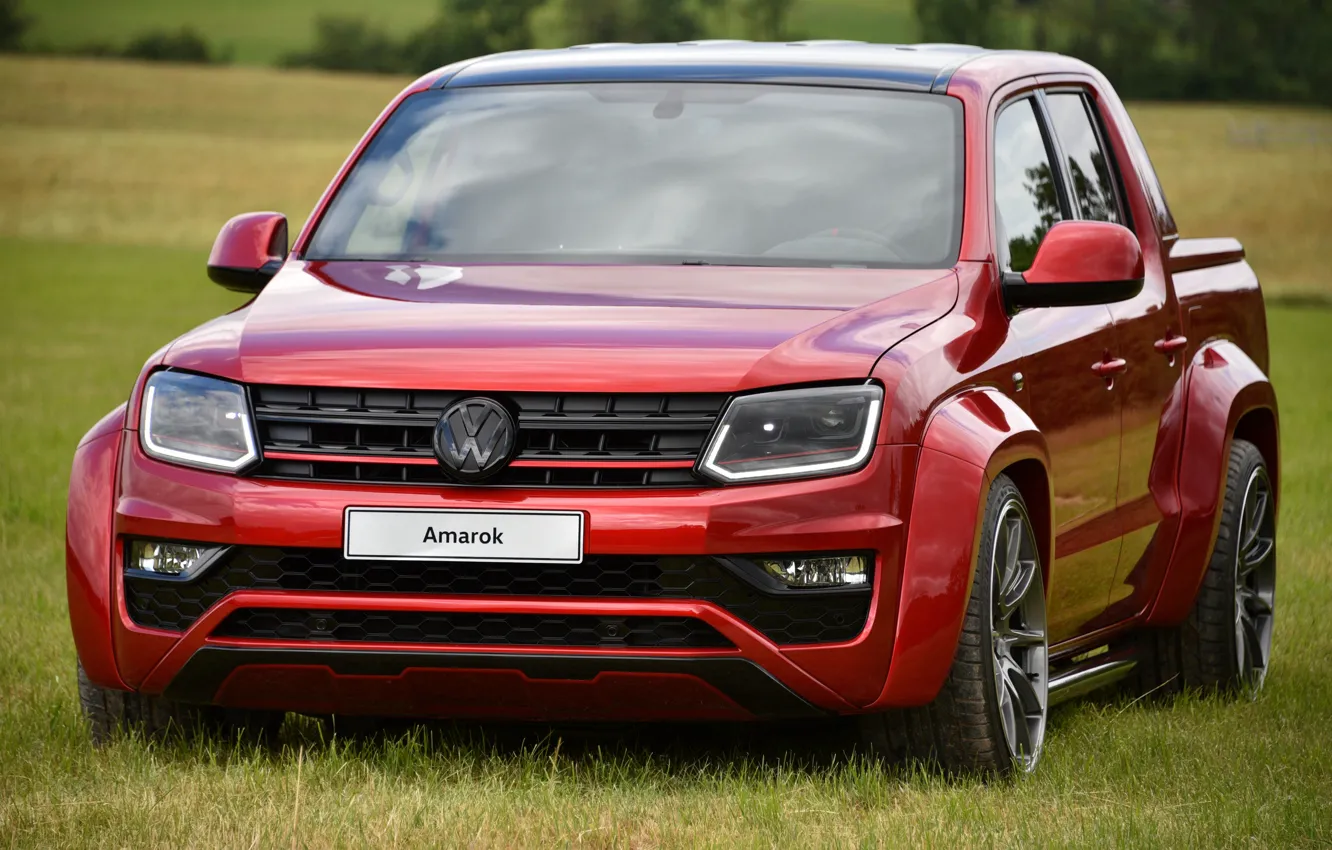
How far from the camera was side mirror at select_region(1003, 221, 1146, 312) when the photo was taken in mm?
5871

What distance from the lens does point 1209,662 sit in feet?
24.0

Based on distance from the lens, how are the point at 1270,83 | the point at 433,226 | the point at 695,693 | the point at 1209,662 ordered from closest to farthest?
the point at 695,693 → the point at 433,226 → the point at 1209,662 → the point at 1270,83

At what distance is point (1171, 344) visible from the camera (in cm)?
704

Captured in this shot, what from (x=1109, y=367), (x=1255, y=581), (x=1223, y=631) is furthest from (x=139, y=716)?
(x=1255, y=581)

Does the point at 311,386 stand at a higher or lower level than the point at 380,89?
higher

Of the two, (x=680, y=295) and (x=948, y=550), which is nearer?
(x=948, y=550)

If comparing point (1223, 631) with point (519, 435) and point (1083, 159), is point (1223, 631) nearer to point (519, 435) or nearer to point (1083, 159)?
point (1083, 159)

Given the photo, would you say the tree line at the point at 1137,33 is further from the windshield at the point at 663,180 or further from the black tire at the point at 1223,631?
the windshield at the point at 663,180

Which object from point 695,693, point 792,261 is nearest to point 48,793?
point 695,693

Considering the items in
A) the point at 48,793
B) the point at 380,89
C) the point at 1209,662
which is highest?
the point at 48,793

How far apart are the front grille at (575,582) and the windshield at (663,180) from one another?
1163 mm

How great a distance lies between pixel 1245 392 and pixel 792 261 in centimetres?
216

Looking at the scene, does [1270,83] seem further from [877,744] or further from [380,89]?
[877,744]

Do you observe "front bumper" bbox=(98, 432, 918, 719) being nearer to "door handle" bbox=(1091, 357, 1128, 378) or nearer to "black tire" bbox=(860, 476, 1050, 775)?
"black tire" bbox=(860, 476, 1050, 775)
